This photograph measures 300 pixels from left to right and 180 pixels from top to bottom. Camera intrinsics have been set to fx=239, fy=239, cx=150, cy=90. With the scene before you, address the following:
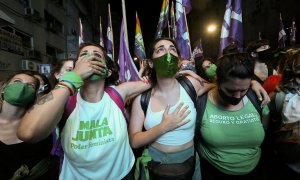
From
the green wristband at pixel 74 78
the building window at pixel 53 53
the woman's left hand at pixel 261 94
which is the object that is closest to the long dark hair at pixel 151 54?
the woman's left hand at pixel 261 94

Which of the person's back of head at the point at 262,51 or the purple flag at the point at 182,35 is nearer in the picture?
the person's back of head at the point at 262,51

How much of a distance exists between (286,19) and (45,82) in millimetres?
15005

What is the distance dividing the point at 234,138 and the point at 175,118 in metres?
0.63

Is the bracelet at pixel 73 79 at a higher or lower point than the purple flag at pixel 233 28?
lower

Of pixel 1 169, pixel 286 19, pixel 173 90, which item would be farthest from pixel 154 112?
pixel 286 19

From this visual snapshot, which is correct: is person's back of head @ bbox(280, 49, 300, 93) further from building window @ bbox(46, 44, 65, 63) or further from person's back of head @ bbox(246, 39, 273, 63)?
building window @ bbox(46, 44, 65, 63)

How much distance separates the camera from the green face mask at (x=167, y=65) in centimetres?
240

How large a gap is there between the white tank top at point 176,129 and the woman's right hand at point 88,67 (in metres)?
0.66

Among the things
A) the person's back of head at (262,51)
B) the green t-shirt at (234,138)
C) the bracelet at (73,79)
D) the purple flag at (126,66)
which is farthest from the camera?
the purple flag at (126,66)

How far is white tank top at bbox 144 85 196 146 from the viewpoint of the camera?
228 centimetres

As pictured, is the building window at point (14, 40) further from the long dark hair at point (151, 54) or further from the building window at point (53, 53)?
A: the long dark hair at point (151, 54)

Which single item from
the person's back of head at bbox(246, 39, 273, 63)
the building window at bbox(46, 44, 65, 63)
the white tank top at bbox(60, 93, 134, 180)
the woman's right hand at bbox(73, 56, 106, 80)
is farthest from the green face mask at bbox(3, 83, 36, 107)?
the building window at bbox(46, 44, 65, 63)

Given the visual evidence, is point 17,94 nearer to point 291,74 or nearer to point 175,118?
point 175,118

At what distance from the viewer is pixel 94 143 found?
201cm
